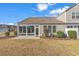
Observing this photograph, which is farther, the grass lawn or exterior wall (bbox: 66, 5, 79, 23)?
exterior wall (bbox: 66, 5, 79, 23)

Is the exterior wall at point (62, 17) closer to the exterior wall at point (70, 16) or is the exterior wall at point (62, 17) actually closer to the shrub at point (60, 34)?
the exterior wall at point (70, 16)

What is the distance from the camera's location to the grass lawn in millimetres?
15920

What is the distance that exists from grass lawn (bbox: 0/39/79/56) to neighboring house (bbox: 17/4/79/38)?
3.86 feet

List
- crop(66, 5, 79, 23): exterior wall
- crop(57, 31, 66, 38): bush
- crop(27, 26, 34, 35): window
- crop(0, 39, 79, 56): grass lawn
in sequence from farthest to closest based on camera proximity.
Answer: crop(66, 5, 79, 23): exterior wall → crop(27, 26, 34, 35): window → crop(57, 31, 66, 38): bush → crop(0, 39, 79, 56): grass lawn

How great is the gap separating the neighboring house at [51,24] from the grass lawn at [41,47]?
118 centimetres

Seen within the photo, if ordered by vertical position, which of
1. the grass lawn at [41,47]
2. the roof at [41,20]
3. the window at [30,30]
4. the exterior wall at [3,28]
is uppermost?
the roof at [41,20]

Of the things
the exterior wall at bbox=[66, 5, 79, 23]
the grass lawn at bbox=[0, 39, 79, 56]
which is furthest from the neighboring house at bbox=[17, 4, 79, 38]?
the grass lawn at bbox=[0, 39, 79, 56]

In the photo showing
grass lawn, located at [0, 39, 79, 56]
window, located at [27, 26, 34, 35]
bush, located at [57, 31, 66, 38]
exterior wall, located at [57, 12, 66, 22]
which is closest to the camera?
grass lawn, located at [0, 39, 79, 56]

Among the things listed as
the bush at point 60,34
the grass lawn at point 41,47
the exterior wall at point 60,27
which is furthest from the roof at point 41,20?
the grass lawn at point 41,47

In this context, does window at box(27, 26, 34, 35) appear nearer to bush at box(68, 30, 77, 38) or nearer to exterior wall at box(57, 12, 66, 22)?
exterior wall at box(57, 12, 66, 22)

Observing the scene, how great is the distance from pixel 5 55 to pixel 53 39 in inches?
230

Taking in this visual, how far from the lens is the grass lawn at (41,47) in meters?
15.9

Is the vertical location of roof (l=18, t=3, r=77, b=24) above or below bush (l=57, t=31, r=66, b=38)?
above

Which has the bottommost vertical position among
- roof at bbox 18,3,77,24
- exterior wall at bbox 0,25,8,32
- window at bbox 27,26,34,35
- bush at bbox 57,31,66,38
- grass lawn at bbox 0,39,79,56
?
grass lawn at bbox 0,39,79,56
